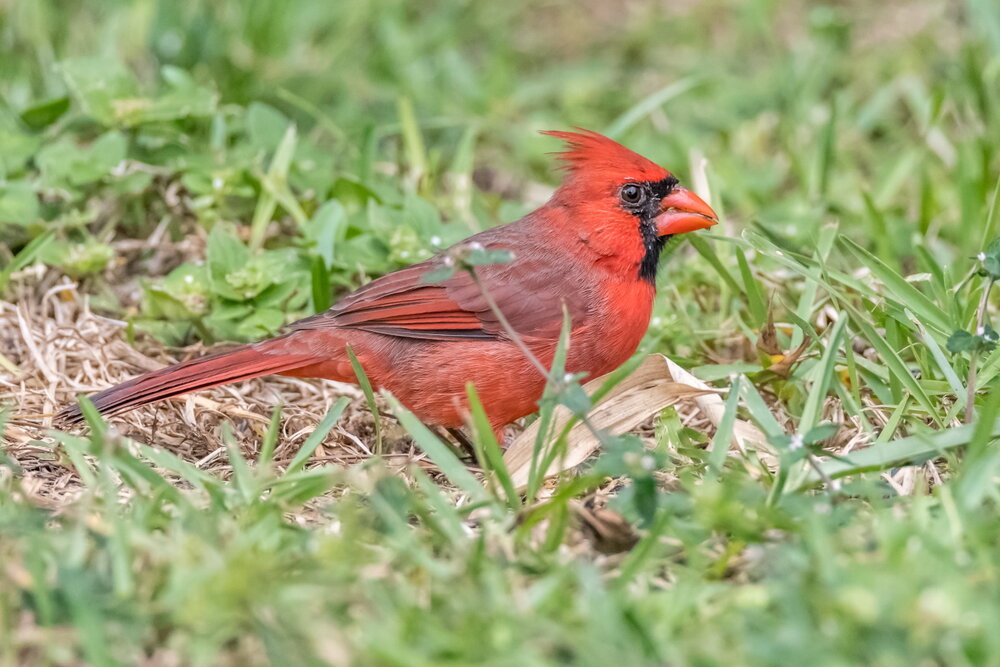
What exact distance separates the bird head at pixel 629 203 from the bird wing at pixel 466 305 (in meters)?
0.19

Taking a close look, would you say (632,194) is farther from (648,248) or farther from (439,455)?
(439,455)

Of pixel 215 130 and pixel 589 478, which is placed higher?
pixel 215 130

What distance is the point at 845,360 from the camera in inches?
122

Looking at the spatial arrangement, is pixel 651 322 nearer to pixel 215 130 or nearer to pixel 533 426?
pixel 533 426

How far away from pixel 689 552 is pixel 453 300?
4.19 feet

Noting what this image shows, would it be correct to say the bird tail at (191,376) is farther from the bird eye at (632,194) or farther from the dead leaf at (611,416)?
the bird eye at (632,194)

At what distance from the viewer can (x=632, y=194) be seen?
3.36 metres

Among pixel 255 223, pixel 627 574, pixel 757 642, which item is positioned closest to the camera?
pixel 757 642

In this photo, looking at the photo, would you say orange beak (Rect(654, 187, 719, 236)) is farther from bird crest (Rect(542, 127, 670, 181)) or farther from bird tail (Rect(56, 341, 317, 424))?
bird tail (Rect(56, 341, 317, 424))

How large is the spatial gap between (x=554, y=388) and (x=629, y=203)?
1.09m

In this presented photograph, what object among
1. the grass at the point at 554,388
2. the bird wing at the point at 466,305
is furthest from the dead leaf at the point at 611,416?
the bird wing at the point at 466,305

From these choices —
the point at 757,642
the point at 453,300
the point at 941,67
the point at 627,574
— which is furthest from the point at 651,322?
the point at 941,67

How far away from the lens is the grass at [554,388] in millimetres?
1885

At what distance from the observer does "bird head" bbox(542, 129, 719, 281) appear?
3348 millimetres
